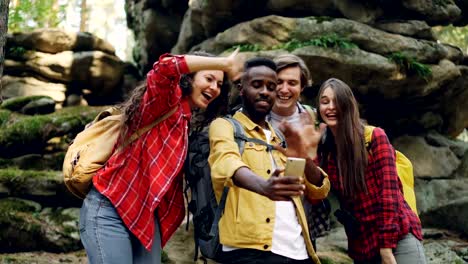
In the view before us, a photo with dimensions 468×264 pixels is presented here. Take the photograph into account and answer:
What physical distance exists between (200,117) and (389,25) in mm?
7813

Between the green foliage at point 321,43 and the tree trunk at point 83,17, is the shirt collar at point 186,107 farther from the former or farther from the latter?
the tree trunk at point 83,17

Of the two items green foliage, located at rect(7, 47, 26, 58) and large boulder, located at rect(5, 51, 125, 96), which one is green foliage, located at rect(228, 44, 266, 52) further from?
green foliage, located at rect(7, 47, 26, 58)

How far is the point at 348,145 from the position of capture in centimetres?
393

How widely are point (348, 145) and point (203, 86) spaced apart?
1236 mm

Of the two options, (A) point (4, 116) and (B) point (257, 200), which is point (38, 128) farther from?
(B) point (257, 200)

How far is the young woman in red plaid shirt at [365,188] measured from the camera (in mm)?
3803

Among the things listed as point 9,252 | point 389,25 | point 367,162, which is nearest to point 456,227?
point 389,25

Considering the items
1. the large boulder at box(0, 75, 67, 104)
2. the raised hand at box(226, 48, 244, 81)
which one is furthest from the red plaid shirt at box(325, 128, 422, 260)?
the large boulder at box(0, 75, 67, 104)

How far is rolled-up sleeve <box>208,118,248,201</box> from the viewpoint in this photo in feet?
9.57

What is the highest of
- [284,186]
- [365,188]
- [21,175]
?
[284,186]

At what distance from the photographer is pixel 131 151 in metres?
3.49

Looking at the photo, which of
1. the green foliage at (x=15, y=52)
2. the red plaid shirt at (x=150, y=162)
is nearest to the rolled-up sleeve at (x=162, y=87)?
the red plaid shirt at (x=150, y=162)

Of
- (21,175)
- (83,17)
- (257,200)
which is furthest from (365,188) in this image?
(83,17)

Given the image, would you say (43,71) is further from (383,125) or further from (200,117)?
(200,117)
